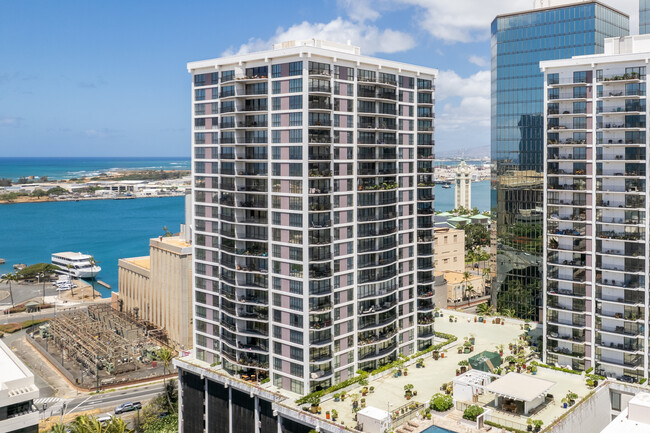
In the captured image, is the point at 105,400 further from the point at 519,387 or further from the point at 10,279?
the point at 10,279

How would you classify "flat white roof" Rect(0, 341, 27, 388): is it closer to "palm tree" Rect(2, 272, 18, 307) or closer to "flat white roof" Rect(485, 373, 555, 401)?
"flat white roof" Rect(485, 373, 555, 401)

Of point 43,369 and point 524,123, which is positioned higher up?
point 524,123

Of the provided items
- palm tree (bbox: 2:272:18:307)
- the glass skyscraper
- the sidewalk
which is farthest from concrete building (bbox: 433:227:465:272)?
palm tree (bbox: 2:272:18:307)

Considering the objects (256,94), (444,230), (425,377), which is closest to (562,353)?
(425,377)

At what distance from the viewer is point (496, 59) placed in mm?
95375

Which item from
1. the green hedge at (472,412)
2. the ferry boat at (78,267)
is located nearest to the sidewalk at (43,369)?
the ferry boat at (78,267)

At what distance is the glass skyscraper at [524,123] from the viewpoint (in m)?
87.4

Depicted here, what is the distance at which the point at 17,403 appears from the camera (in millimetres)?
49656

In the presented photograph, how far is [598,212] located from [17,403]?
60764 millimetres

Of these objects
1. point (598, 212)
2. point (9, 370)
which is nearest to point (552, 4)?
point (598, 212)

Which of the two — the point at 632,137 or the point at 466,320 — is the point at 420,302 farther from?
the point at 632,137

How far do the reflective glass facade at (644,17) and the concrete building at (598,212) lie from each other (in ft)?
43.7

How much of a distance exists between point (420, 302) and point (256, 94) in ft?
110

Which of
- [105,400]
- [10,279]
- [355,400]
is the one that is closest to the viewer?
[355,400]
